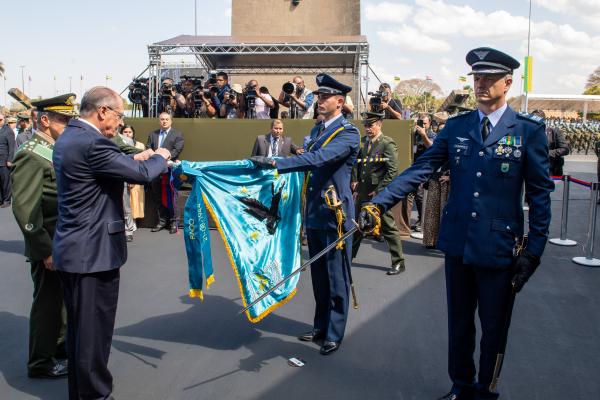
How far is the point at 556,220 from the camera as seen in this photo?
10.2 meters

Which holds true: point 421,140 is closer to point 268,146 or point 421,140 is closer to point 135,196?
point 268,146

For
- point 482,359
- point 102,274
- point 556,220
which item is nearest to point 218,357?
point 102,274

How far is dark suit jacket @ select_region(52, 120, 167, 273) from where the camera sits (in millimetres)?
3092

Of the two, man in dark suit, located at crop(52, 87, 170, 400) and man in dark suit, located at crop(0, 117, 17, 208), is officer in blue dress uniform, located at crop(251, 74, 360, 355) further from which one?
man in dark suit, located at crop(0, 117, 17, 208)

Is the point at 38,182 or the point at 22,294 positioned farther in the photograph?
the point at 22,294

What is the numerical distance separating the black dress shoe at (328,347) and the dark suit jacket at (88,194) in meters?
1.75

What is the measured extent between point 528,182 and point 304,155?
1.59 meters

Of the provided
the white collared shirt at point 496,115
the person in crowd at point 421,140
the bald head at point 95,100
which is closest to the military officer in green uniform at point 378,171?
the person in crowd at point 421,140

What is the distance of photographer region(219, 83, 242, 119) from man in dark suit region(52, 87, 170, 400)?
701 centimetres

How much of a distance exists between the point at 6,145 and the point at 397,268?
10.3m

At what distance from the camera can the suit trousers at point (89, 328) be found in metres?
3.23

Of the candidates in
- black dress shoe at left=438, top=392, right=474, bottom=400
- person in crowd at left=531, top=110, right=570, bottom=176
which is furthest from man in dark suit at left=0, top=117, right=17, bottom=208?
black dress shoe at left=438, top=392, right=474, bottom=400

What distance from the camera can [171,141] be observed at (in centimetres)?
929

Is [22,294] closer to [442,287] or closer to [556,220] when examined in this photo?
[442,287]
